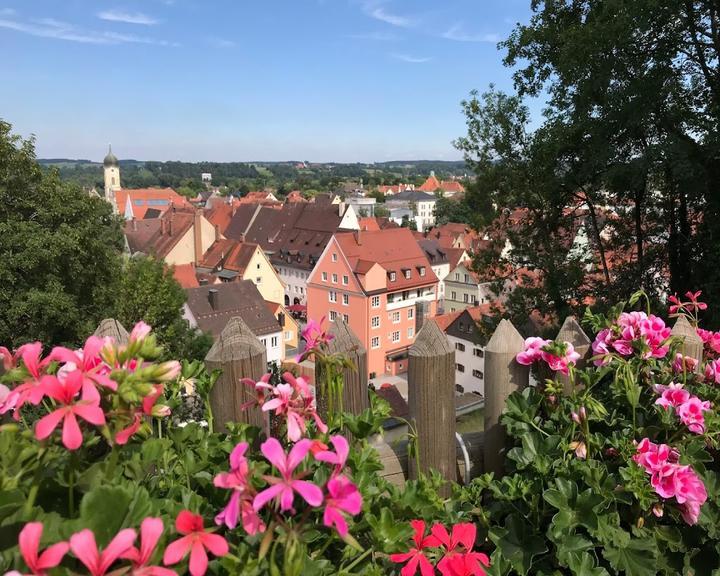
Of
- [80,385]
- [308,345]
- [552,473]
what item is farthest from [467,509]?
[80,385]

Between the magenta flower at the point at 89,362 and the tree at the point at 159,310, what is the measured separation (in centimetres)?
1964

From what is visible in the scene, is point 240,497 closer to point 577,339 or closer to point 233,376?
point 233,376

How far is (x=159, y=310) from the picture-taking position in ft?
68.4

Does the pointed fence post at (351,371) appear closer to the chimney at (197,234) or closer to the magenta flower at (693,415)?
the magenta flower at (693,415)

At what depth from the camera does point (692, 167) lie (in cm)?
733

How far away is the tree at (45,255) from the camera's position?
15750 mm

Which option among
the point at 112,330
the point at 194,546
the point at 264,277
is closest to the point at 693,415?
the point at 194,546

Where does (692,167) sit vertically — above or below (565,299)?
above

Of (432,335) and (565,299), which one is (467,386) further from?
(432,335)

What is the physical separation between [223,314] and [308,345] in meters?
26.0

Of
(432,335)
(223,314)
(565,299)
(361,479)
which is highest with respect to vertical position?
(432,335)

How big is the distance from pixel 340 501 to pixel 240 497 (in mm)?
162

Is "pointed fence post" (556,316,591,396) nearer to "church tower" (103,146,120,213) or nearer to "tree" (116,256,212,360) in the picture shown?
"tree" (116,256,212,360)

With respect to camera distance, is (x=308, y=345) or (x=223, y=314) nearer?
(x=308, y=345)
